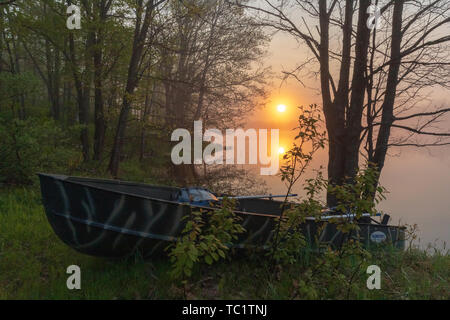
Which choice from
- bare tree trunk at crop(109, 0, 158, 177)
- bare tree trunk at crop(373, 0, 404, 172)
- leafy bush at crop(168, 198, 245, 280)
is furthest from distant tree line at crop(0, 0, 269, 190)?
leafy bush at crop(168, 198, 245, 280)

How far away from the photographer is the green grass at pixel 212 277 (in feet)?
11.8

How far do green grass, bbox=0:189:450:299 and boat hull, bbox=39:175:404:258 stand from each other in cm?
37

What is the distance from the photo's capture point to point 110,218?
416 cm

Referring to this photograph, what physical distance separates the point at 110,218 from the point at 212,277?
170 cm

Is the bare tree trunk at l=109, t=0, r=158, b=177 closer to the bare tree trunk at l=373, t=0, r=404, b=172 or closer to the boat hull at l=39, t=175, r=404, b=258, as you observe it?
the boat hull at l=39, t=175, r=404, b=258

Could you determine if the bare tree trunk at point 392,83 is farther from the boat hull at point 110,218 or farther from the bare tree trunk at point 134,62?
the bare tree trunk at point 134,62

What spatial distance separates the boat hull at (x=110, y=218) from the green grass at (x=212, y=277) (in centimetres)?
37

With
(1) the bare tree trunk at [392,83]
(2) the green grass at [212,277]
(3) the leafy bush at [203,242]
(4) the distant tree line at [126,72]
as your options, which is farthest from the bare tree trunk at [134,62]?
(3) the leafy bush at [203,242]

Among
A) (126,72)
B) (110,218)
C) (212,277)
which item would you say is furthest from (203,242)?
(126,72)

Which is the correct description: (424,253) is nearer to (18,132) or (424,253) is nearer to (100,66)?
(18,132)

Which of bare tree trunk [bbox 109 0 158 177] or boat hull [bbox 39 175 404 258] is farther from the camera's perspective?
bare tree trunk [bbox 109 0 158 177]

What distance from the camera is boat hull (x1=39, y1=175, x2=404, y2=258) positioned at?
13.4 feet

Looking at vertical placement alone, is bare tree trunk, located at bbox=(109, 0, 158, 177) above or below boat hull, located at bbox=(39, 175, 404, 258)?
above
